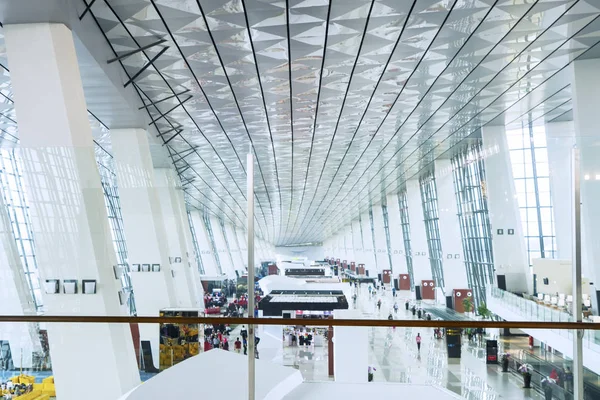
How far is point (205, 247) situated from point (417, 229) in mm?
27610

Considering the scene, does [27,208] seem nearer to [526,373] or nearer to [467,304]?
[526,373]

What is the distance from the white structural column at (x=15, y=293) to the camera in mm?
5973

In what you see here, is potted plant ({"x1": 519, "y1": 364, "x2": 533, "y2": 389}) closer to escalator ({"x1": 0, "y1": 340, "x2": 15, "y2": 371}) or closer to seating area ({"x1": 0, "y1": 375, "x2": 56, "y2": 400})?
seating area ({"x1": 0, "y1": 375, "x2": 56, "y2": 400})

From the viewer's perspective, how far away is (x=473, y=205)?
21062 mm

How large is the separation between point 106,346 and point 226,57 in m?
8.98

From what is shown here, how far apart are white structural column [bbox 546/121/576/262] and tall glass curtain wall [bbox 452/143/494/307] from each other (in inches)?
276

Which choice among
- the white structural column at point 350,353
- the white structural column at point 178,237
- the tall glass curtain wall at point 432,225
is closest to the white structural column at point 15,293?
the white structural column at point 178,237

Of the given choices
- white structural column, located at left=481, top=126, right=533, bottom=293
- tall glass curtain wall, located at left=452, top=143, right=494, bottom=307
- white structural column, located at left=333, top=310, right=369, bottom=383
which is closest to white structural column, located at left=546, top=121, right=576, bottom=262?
white structural column, located at left=481, top=126, right=533, bottom=293

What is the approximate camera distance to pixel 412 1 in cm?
1100

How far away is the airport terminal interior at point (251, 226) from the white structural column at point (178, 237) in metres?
0.04

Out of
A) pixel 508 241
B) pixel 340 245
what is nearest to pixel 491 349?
pixel 508 241

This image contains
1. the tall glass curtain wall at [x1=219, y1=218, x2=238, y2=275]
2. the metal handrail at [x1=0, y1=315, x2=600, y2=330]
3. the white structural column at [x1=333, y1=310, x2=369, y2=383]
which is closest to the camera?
the metal handrail at [x1=0, y1=315, x2=600, y2=330]

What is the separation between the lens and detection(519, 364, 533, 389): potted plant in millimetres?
4680

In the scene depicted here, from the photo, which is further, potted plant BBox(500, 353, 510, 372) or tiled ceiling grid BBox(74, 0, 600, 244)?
tiled ceiling grid BBox(74, 0, 600, 244)
